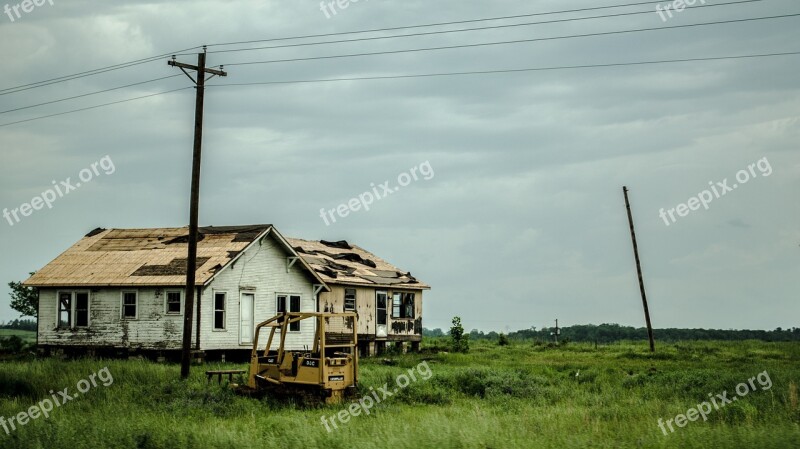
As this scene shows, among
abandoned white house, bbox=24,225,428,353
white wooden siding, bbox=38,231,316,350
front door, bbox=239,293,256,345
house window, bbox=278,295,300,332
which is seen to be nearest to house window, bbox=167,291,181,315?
abandoned white house, bbox=24,225,428,353

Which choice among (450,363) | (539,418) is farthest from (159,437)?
(450,363)

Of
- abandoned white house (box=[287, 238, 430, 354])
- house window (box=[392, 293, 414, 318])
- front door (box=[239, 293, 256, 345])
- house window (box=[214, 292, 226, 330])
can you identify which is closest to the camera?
house window (box=[214, 292, 226, 330])

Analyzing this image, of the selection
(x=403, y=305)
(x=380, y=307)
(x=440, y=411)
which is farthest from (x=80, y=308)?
(x=440, y=411)

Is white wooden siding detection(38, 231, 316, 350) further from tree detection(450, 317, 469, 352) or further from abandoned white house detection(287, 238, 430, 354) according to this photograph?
tree detection(450, 317, 469, 352)

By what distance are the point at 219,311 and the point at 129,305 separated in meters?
3.36

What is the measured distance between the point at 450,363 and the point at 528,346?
1506 cm

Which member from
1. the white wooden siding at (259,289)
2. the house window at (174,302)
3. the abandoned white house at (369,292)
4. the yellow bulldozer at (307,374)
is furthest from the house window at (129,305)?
the yellow bulldozer at (307,374)

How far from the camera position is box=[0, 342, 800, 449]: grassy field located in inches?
582

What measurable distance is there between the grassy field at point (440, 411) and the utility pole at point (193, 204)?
1.13m

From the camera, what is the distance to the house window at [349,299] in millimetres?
40812

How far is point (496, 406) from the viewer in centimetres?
2105

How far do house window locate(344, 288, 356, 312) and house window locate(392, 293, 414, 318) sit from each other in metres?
3.38

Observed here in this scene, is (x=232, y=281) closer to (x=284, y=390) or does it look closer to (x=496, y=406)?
(x=284, y=390)

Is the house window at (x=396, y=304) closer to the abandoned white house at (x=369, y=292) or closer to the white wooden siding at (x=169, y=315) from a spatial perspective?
the abandoned white house at (x=369, y=292)
